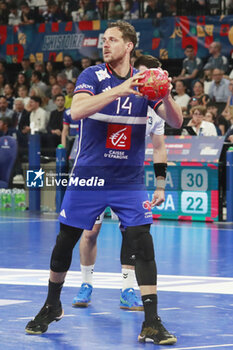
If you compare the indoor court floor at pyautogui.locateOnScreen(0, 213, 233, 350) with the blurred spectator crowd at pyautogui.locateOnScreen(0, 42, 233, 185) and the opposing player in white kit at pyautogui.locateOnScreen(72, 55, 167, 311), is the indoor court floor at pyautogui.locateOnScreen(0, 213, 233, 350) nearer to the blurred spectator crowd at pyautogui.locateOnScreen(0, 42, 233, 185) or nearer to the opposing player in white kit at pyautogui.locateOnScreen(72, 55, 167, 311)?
the opposing player in white kit at pyautogui.locateOnScreen(72, 55, 167, 311)

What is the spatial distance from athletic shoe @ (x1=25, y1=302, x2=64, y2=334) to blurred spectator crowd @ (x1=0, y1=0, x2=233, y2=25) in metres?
15.2

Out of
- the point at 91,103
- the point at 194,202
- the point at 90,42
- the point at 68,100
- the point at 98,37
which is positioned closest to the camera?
the point at 91,103

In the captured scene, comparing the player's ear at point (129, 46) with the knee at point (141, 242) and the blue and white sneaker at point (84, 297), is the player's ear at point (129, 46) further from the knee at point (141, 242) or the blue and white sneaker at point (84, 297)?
the blue and white sneaker at point (84, 297)

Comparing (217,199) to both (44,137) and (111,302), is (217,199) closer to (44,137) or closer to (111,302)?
(44,137)

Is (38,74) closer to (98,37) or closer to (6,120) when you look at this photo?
(98,37)

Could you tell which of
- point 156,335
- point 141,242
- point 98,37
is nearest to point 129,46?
point 141,242

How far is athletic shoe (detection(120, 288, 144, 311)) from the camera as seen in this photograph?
6406 millimetres

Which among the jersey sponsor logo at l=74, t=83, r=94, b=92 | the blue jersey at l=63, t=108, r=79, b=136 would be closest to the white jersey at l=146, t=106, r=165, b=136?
the jersey sponsor logo at l=74, t=83, r=94, b=92

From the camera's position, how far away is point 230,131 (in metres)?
14.5

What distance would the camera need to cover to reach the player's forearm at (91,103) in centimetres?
495

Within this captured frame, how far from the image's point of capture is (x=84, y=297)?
6.46 metres

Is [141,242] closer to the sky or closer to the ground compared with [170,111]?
closer to the ground

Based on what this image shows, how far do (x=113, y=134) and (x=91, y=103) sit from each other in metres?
0.47

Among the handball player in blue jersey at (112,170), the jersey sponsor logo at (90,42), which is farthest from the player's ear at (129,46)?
the jersey sponsor logo at (90,42)
